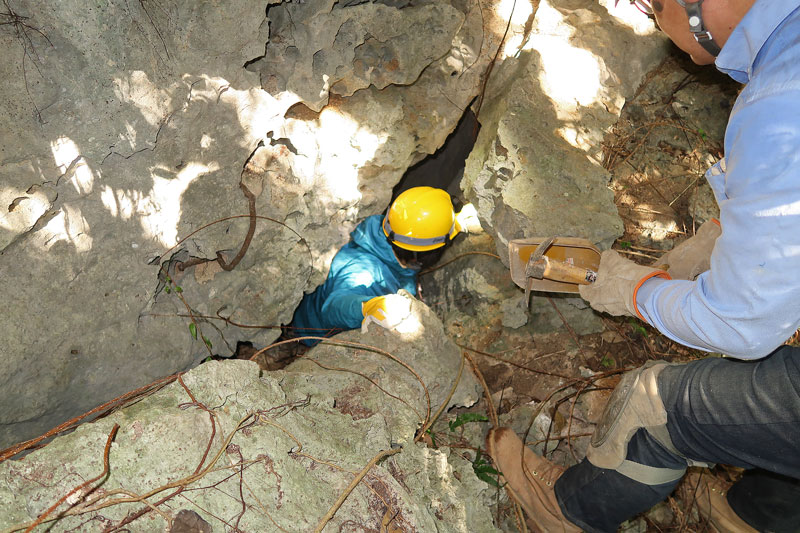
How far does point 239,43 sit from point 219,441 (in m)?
2.12

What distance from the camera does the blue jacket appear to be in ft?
12.3

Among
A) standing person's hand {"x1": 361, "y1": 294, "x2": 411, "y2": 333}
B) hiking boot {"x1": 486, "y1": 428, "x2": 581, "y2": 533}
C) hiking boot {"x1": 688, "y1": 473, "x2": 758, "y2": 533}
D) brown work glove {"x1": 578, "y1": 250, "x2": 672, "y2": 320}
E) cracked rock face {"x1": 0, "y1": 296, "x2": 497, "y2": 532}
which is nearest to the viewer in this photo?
cracked rock face {"x1": 0, "y1": 296, "x2": 497, "y2": 532}

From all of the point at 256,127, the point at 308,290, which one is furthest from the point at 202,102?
the point at 308,290

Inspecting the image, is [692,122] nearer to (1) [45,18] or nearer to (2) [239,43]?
(2) [239,43]

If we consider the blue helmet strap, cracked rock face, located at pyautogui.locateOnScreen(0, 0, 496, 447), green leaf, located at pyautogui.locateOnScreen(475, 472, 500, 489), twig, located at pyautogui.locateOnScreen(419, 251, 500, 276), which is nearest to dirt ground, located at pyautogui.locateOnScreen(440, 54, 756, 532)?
green leaf, located at pyautogui.locateOnScreen(475, 472, 500, 489)

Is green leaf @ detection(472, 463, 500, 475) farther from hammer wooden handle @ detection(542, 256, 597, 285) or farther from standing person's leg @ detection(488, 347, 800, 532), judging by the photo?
hammer wooden handle @ detection(542, 256, 597, 285)

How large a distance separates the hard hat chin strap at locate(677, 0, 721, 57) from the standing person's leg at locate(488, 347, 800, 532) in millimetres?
1191

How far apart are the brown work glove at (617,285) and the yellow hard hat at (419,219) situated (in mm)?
1514

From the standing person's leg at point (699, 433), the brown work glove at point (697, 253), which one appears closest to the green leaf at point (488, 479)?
the standing person's leg at point (699, 433)

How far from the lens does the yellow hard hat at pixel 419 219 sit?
13.0 feet

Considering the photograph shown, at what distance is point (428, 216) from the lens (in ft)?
12.9

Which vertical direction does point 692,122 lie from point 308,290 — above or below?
above

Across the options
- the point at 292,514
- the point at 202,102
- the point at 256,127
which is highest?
the point at 202,102

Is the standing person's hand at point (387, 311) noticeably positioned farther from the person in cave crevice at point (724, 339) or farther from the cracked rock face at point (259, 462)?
the person in cave crevice at point (724, 339)
